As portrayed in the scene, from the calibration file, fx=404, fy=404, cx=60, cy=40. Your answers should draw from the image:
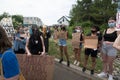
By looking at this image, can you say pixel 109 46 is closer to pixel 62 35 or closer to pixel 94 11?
pixel 62 35

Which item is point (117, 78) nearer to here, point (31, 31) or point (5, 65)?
point (31, 31)

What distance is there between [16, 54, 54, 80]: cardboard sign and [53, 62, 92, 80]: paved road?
110 inches

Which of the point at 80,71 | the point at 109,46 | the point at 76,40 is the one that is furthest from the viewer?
the point at 76,40

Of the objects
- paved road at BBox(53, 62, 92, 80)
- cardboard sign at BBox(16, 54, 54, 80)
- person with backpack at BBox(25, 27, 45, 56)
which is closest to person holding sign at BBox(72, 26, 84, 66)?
paved road at BBox(53, 62, 92, 80)

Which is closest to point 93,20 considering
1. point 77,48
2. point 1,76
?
point 77,48

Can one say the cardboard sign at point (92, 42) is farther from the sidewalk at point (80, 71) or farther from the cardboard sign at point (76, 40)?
the cardboard sign at point (76, 40)

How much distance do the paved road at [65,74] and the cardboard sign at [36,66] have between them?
2783 millimetres

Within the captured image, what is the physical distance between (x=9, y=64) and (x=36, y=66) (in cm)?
607

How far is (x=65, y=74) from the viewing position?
1472 centimetres

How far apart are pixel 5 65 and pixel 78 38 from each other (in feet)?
37.0

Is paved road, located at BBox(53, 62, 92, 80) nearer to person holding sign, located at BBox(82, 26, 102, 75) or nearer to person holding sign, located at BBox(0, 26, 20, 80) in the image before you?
person holding sign, located at BBox(82, 26, 102, 75)

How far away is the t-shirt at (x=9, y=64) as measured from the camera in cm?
463

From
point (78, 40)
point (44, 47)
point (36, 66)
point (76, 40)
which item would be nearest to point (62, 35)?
point (76, 40)

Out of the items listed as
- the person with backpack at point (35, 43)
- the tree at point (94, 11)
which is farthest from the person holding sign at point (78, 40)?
the tree at point (94, 11)
